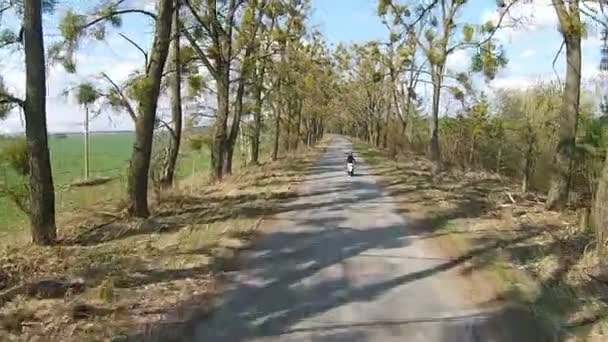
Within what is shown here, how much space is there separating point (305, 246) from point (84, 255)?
3.57 metres

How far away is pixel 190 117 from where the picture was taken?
91.2ft

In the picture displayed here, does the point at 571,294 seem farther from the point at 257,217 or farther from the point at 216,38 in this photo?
the point at 216,38

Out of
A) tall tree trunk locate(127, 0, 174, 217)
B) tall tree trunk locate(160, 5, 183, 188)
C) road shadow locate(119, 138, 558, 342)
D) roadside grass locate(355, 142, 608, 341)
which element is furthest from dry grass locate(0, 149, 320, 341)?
tall tree trunk locate(160, 5, 183, 188)

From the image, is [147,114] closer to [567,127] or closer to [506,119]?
[567,127]

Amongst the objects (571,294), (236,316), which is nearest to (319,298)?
(236,316)

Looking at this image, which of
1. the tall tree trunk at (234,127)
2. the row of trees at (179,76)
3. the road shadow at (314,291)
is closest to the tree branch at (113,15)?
the row of trees at (179,76)

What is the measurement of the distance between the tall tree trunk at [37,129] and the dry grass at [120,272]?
0.47 m

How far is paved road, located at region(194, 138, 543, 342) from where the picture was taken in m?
6.69

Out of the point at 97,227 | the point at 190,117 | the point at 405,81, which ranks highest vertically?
the point at 405,81

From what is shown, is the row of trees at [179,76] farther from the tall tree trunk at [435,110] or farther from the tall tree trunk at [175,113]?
the tall tree trunk at [435,110]

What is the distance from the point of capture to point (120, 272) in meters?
9.02

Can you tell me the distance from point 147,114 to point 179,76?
20.4 feet

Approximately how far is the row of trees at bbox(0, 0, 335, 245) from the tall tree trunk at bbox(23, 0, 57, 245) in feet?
0.05

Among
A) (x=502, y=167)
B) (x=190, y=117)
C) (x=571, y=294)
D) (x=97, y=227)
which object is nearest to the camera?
(x=571, y=294)
